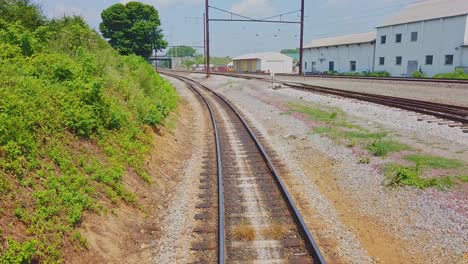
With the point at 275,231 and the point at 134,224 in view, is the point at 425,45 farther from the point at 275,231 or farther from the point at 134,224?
the point at 134,224

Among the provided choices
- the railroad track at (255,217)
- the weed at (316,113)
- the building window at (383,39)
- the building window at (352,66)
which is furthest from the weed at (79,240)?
the building window at (352,66)

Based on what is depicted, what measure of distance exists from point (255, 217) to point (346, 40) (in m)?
67.0

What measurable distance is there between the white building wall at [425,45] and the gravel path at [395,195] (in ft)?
110

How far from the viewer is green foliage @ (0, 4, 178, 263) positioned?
17.8ft

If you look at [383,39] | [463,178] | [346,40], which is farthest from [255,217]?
[346,40]

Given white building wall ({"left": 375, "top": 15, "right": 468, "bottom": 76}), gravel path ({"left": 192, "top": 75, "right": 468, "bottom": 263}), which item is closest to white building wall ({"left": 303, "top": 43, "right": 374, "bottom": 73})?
white building wall ({"left": 375, "top": 15, "right": 468, "bottom": 76})

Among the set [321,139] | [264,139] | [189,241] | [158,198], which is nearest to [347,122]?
[321,139]

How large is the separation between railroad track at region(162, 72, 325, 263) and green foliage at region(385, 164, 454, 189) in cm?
279

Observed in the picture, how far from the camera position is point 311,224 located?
22.9ft

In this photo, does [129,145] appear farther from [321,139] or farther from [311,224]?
[321,139]

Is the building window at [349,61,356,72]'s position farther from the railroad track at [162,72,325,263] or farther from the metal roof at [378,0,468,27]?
the railroad track at [162,72,325,263]

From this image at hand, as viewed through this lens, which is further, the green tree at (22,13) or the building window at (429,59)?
the building window at (429,59)

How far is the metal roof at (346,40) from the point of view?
62094 mm

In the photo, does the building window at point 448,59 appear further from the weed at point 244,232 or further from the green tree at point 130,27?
the weed at point 244,232
